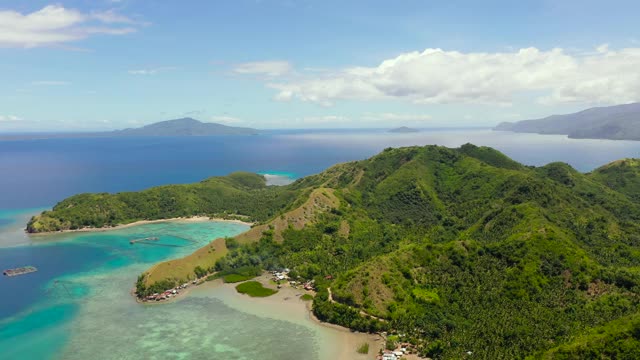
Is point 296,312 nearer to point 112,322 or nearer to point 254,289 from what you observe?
point 254,289

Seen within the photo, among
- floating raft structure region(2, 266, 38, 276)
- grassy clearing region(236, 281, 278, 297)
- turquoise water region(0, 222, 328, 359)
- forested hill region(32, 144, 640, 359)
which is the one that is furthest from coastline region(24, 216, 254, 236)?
grassy clearing region(236, 281, 278, 297)

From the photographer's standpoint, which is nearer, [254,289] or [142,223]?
[254,289]

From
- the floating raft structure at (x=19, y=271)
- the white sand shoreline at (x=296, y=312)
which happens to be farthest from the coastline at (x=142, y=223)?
the white sand shoreline at (x=296, y=312)

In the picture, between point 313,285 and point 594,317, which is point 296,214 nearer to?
point 313,285

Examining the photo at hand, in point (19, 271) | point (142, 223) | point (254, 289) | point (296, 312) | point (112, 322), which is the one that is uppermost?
point (142, 223)

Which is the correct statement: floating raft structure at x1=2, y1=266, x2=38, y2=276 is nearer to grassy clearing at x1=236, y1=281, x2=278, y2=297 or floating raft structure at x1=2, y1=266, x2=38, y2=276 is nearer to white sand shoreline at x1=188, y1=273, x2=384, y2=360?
white sand shoreline at x1=188, y1=273, x2=384, y2=360

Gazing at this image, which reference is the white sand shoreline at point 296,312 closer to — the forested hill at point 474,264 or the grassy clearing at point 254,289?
the grassy clearing at point 254,289

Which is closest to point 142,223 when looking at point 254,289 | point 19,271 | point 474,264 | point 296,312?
point 19,271
